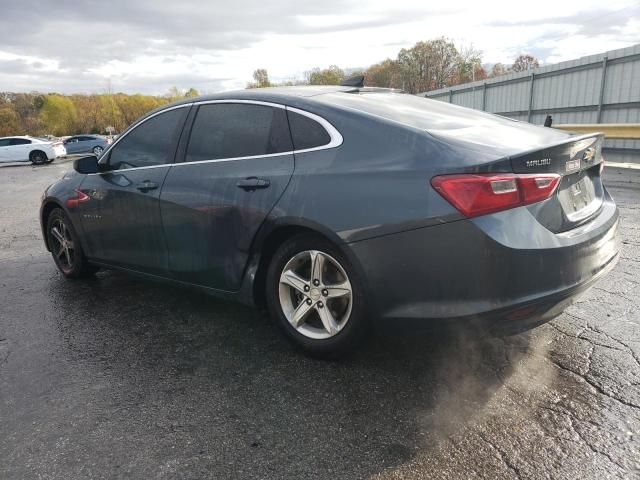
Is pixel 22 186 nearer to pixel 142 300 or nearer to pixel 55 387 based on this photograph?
pixel 142 300

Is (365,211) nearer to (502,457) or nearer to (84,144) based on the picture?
(502,457)

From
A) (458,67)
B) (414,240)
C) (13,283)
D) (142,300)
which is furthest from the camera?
(458,67)

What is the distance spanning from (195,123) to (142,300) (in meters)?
1.57

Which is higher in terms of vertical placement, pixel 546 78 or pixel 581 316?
pixel 546 78

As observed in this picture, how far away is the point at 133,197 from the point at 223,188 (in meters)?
1.03

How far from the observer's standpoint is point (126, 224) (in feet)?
13.2

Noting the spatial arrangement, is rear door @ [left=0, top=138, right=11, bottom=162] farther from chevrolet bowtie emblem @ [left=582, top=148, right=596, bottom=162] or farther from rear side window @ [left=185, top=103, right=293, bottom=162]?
chevrolet bowtie emblem @ [left=582, top=148, right=596, bottom=162]

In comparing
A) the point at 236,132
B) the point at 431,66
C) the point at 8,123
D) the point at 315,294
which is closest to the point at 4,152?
the point at 236,132

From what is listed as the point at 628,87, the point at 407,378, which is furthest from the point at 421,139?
the point at 628,87

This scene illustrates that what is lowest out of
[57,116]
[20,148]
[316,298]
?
[57,116]

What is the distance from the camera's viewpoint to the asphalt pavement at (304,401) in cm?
219

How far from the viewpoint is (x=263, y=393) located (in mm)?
2748

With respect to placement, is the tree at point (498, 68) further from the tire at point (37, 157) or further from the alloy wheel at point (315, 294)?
the alloy wheel at point (315, 294)

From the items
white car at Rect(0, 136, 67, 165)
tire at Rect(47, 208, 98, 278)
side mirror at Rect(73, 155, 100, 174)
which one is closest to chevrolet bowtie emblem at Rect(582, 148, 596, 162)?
side mirror at Rect(73, 155, 100, 174)
